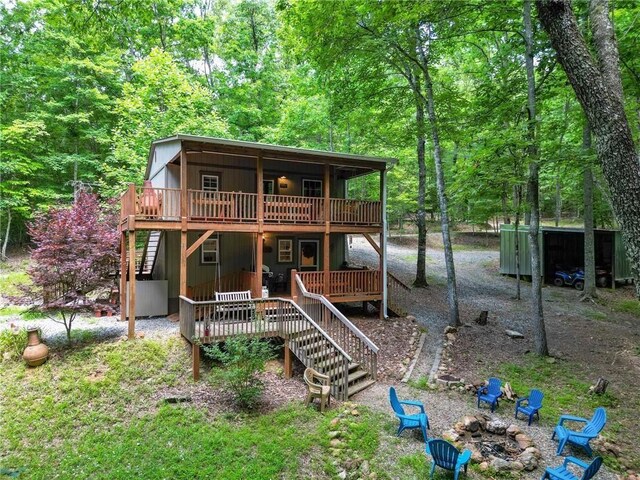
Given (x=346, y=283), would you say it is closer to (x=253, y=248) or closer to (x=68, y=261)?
(x=253, y=248)

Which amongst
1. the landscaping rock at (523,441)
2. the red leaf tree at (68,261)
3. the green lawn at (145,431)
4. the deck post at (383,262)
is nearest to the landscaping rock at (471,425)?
the landscaping rock at (523,441)

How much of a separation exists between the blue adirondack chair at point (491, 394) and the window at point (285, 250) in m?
9.27

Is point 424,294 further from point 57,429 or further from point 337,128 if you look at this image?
point 57,429

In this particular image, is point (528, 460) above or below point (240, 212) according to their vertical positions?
below

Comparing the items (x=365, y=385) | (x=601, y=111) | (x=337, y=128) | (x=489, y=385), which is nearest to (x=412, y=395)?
(x=365, y=385)

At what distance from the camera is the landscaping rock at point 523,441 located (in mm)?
5875

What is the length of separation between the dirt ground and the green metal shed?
3.26ft

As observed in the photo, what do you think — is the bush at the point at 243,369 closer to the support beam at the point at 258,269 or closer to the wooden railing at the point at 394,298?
the support beam at the point at 258,269

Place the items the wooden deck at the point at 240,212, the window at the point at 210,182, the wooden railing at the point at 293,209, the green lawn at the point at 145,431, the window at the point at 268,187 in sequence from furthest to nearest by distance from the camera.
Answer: the window at the point at 268,187
the window at the point at 210,182
the wooden railing at the point at 293,209
the wooden deck at the point at 240,212
the green lawn at the point at 145,431

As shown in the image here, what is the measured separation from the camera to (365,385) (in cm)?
828

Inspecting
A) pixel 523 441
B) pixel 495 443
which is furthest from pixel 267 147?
pixel 523 441

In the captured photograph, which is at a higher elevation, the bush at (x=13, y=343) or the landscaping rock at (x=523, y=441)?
the bush at (x=13, y=343)

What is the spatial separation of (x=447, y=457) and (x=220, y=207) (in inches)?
365

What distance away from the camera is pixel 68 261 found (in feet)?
31.5
